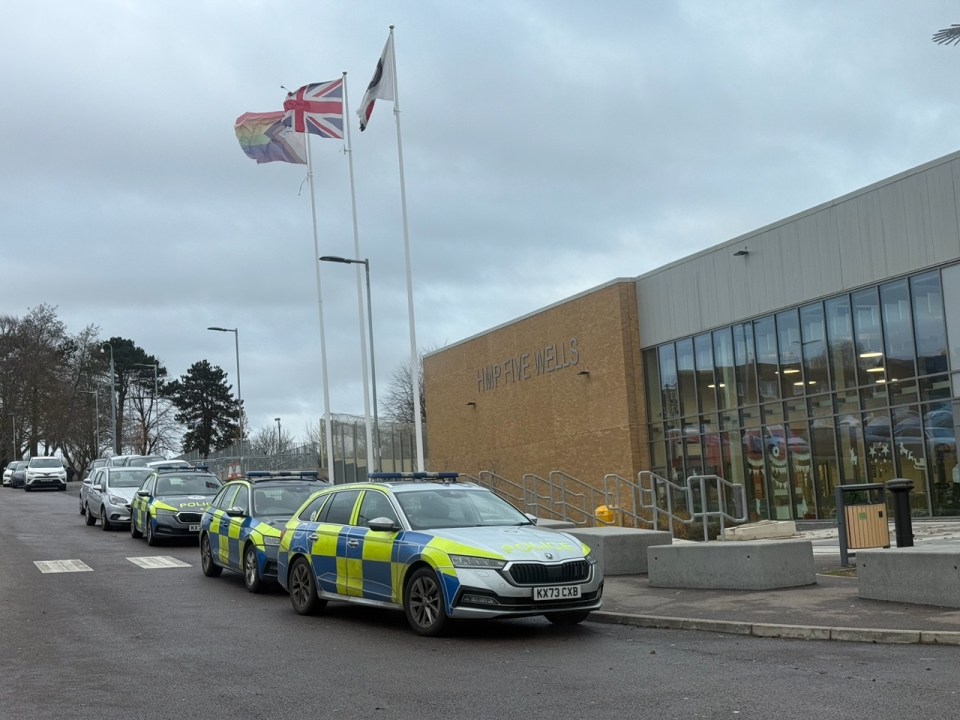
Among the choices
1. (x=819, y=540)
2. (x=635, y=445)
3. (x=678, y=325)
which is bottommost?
(x=819, y=540)

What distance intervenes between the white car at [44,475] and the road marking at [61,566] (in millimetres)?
36803

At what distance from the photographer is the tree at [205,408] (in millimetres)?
110875

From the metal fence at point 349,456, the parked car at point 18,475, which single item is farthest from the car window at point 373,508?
the parked car at point 18,475

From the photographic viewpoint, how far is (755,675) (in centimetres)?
830

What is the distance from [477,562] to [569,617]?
4.71 ft

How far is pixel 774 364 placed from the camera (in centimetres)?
2795

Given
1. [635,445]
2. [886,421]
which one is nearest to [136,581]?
[886,421]

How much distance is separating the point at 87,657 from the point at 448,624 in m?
3.41

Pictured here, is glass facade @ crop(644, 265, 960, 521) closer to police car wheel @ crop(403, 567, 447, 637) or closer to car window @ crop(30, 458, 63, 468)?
police car wheel @ crop(403, 567, 447, 637)

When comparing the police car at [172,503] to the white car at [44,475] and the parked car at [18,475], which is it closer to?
the white car at [44,475]

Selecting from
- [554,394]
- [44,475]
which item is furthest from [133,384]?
[554,394]

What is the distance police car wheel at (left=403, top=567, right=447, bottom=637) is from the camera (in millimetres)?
10664

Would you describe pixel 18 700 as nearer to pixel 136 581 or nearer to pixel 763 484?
pixel 136 581

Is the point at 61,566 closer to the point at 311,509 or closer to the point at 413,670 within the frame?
the point at 311,509
